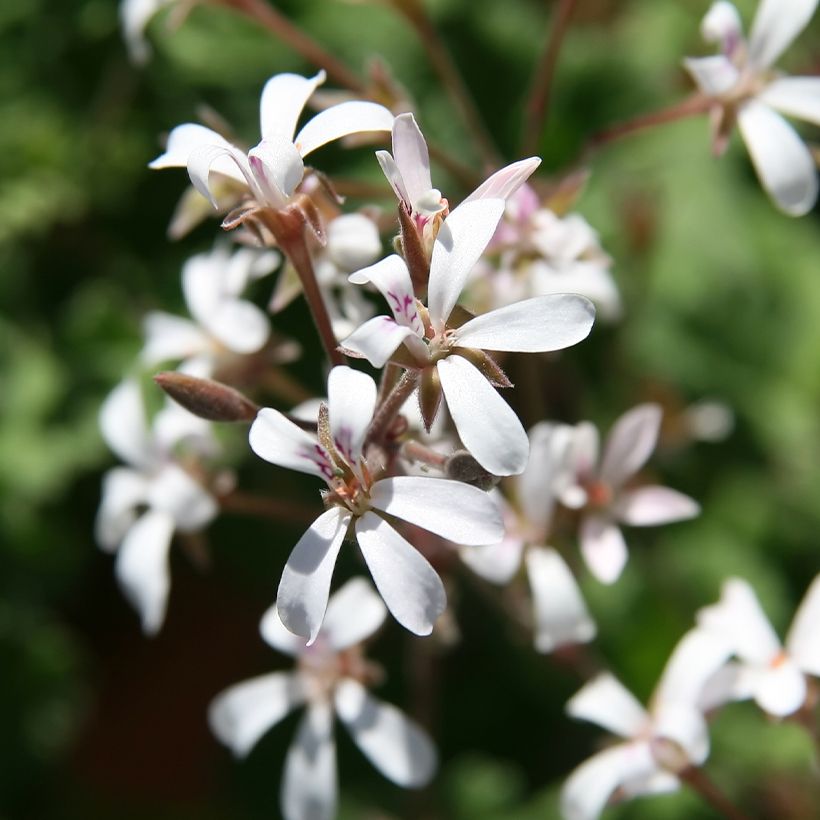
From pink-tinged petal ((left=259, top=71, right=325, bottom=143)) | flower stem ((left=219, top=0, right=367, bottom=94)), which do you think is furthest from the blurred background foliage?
pink-tinged petal ((left=259, top=71, right=325, bottom=143))

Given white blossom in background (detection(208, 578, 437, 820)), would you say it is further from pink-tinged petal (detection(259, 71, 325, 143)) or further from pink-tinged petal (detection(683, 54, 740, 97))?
pink-tinged petal (detection(683, 54, 740, 97))

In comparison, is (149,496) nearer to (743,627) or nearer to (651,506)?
(651,506)

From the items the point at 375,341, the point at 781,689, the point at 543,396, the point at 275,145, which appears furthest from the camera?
the point at 543,396

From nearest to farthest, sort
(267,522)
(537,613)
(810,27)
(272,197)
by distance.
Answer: (272,197) < (537,613) < (267,522) < (810,27)

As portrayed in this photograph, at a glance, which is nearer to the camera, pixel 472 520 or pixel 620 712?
pixel 472 520

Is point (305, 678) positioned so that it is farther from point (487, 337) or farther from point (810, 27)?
point (810, 27)

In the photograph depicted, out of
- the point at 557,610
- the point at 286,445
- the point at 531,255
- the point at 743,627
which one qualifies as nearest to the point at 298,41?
the point at 531,255

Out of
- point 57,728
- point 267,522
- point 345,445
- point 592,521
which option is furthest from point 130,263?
point 345,445

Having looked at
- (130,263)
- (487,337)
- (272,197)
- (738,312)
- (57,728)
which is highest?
(272,197)
